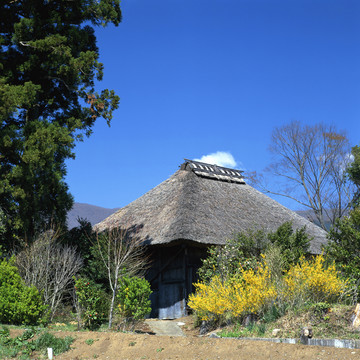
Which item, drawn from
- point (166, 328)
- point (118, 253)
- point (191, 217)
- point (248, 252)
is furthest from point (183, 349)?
point (191, 217)

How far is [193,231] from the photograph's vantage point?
54.1 feet

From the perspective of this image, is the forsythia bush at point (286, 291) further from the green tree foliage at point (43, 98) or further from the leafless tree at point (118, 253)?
the green tree foliage at point (43, 98)

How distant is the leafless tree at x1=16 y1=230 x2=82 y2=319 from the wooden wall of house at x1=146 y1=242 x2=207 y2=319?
3.59 metres

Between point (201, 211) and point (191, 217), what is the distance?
1.10 meters

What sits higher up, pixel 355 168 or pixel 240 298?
pixel 355 168

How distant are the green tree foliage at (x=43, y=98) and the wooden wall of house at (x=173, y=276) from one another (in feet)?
13.6

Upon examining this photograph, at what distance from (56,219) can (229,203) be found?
8.30 metres

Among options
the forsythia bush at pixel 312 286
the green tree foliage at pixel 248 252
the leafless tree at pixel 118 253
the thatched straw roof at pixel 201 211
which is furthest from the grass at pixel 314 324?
the thatched straw roof at pixel 201 211

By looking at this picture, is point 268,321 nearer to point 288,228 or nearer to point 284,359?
point 284,359

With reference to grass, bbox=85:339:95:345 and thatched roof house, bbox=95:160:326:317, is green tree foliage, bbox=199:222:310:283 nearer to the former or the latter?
Answer: thatched roof house, bbox=95:160:326:317

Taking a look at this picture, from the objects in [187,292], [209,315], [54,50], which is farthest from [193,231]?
[54,50]

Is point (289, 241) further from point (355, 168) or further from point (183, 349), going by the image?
point (355, 168)

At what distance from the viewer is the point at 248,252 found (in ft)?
51.1

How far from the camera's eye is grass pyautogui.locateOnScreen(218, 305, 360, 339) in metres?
8.83
